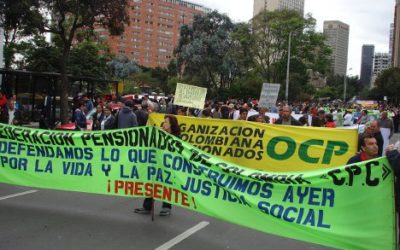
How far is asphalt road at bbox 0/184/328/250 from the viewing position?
5.87m

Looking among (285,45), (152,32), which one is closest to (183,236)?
(285,45)

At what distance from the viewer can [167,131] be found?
7.24m

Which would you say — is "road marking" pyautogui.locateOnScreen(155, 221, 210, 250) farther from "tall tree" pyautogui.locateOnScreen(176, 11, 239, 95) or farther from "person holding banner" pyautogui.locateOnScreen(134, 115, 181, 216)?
"tall tree" pyautogui.locateOnScreen(176, 11, 239, 95)

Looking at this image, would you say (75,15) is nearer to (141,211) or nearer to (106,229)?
(141,211)

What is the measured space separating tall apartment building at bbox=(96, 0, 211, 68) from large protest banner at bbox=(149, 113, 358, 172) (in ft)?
475

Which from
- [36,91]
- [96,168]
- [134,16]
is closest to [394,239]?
[96,168]

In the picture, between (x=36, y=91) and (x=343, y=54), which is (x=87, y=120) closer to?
(x=36, y=91)

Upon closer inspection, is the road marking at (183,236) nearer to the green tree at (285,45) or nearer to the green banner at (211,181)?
the green banner at (211,181)

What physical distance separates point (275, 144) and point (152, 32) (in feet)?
513

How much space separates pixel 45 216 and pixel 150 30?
15783 centimetres

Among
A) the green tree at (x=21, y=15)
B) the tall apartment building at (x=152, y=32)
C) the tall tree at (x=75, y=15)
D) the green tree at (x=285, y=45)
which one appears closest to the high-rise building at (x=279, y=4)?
the green tree at (x=285, y=45)

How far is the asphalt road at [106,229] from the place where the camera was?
587cm

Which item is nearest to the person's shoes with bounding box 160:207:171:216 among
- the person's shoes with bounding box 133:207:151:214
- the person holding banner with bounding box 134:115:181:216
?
the person holding banner with bounding box 134:115:181:216

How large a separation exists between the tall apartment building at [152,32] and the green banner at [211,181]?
146858 mm
